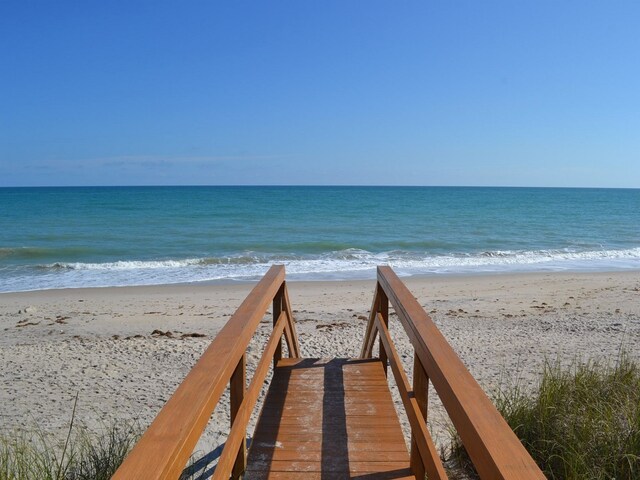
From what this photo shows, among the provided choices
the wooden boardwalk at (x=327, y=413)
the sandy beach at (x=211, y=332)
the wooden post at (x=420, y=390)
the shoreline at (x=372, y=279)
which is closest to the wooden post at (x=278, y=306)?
the wooden boardwalk at (x=327, y=413)

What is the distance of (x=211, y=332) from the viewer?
31.4ft

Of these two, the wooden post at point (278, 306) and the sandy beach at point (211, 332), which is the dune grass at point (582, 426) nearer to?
the sandy beach at point (211, 332)

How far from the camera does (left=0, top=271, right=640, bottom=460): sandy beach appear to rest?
A: 6.02 metres

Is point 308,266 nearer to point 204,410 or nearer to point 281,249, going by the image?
point 281,249

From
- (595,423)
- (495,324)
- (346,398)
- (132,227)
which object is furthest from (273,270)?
(132,227)

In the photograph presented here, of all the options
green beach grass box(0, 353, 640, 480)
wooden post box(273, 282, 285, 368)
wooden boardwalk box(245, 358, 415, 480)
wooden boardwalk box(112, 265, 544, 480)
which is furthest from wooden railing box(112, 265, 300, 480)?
wooden post box(273, 282, 285, 368)

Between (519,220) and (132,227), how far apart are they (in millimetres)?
27359

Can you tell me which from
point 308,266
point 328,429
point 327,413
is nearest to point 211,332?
point 327,413

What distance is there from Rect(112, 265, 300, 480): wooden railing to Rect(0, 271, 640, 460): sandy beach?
240 centimetres

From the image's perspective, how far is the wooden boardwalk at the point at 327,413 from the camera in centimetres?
142

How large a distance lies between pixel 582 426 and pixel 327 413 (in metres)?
1.64

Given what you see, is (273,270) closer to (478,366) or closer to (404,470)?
(404,470)

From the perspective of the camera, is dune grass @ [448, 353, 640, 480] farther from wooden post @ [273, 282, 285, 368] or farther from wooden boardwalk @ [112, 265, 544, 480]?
wooden post @ [273, 282, 285, 368]

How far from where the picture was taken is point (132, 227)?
32531 millimetres
